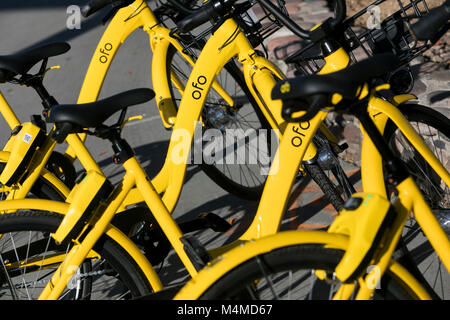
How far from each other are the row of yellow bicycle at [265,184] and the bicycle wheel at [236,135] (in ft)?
0.15

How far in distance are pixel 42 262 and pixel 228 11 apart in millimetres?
1442

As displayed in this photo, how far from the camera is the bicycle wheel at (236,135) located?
3.60 m

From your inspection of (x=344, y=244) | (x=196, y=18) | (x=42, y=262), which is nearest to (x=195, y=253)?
(x=344, y=244)

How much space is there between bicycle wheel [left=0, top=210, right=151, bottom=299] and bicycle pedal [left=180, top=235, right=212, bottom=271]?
0.79 ft

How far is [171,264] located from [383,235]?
1.79 m

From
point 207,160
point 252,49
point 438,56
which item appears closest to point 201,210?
point 207,160

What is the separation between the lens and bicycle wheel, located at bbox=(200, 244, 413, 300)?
1.75 meters

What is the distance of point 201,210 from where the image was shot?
3.85 m

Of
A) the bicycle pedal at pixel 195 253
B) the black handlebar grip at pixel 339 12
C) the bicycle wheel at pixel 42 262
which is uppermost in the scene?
the black handlebar grip at pixel 339 12

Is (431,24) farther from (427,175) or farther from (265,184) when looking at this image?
(265,184)

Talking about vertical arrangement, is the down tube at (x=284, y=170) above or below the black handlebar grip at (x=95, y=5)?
below

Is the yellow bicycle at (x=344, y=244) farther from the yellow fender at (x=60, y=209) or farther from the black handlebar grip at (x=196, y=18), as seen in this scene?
the black handlebar grip at (x=196, y=18)

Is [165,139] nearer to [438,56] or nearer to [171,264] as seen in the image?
[171,264]

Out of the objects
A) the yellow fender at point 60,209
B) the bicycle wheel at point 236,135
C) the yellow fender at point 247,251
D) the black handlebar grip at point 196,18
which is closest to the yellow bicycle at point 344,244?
the yellow fender at point 247,251
